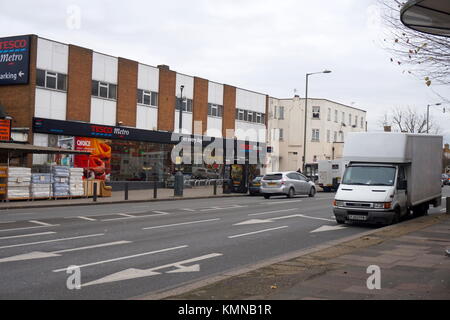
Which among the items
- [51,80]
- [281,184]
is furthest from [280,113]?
[51,80]

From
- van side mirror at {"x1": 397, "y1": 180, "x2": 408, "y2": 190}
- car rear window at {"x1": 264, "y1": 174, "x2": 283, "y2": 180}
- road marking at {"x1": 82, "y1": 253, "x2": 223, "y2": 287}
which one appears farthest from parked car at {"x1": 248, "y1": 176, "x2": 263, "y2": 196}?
road marking at {"x1": 82, "y1": 253, "x2": 223, "y2": 287}

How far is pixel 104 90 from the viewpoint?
117 feet

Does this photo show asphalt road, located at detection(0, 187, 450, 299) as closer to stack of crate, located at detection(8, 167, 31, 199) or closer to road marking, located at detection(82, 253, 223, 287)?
road marking, located at detection(82, 253, 223, 287)

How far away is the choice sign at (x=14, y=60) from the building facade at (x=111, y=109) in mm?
173

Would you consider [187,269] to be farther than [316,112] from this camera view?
No

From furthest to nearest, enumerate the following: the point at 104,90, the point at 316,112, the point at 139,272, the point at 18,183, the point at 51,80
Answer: the point at 316,112
the point at 104,90
the point at 51,80
the point at 18,183
the point at 139,272

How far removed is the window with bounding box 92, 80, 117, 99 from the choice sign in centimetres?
513

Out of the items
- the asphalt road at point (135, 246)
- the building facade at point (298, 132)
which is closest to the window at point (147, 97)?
the asphalt road at point (135, 246)

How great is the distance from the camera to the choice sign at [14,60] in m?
30.5

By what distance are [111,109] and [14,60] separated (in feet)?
23.6

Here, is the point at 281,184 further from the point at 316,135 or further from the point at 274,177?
the point at 316,135

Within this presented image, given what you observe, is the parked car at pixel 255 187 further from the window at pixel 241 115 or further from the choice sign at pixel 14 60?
the choice sign at pixel 14 60

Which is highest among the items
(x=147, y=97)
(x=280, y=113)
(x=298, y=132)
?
(x=280, y=113)
